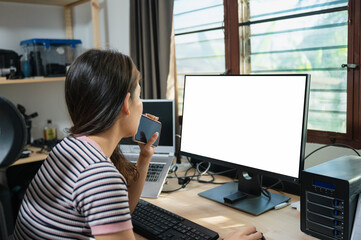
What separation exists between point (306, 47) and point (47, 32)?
1.97 metres

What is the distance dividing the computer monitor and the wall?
1.43 meters

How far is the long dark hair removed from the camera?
965 mm

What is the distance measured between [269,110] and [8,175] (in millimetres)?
2046

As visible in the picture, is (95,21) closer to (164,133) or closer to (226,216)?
(164,133)

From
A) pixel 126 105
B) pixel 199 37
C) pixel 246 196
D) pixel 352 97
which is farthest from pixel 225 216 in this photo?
pixel 199 37

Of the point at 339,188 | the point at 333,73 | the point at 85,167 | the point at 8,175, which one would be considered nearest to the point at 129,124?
the point at 85,167

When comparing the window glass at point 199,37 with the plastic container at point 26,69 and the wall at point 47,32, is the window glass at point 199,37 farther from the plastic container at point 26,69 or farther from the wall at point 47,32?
the plastic container at point 26,69

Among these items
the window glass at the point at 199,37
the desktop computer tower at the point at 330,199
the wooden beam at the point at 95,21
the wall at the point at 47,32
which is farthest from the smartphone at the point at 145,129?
the wooden beam at the point at 95,21

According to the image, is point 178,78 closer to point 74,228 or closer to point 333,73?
point 333,73

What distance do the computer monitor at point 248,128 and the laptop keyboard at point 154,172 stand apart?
0.43 ft

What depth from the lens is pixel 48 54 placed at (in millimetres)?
2703

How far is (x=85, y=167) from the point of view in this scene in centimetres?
86

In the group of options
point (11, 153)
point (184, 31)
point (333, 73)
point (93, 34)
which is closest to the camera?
point (11, 153)

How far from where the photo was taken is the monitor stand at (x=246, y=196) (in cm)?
131
